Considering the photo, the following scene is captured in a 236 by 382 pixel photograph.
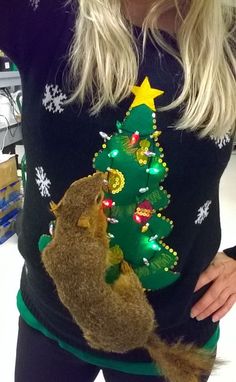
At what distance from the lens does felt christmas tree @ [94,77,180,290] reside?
52 cm

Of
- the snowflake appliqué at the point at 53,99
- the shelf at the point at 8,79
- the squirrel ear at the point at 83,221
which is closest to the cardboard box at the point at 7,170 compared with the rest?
the shelf at the point at 8,79

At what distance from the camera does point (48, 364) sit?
65 cm

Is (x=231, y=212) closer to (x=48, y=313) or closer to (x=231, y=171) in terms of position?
(x=231, y=171)

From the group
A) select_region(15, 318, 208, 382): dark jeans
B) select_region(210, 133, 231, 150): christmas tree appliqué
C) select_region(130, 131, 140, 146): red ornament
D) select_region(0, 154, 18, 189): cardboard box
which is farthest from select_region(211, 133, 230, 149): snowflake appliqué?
select_region(0, 154, 18, 189): cardboard box

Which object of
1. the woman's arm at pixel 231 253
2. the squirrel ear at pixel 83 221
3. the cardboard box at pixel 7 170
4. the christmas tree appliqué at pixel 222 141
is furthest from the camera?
the cardboard box at pixel 7 170

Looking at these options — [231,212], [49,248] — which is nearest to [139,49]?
[49,248]

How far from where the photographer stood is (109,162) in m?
0.52

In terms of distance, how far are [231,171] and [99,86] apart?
3306mm

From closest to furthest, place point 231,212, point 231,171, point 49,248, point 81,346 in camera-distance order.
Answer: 1. point 49,248
2. point 81,346
3. point 231,212
4. point 231,171

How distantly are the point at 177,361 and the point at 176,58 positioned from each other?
1.28 ft

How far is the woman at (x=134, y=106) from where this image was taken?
0.52 meters

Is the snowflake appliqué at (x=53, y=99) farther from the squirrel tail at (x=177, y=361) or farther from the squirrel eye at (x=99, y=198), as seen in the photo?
the squirrel tail at (x=177, y=361)

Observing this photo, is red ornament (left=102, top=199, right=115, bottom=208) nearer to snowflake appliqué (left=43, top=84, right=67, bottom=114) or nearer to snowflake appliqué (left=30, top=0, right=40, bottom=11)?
snowflake appliqué (left=43, top=84, right=67, bottom=114)

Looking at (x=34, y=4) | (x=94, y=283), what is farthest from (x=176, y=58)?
(x=94, y=283)
